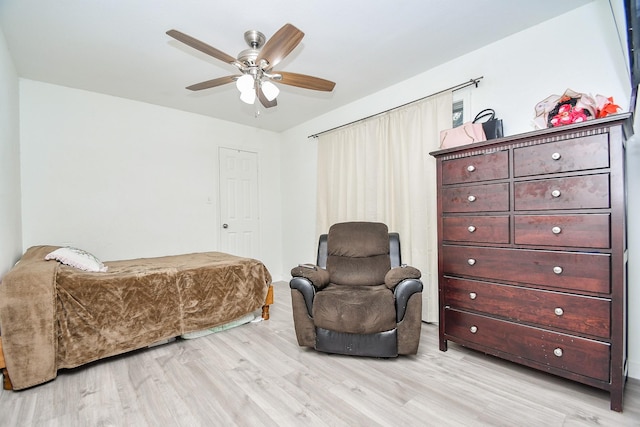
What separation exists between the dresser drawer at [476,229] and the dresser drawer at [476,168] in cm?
28

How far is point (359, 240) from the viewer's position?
9.23 ft

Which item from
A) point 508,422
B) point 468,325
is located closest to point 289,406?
point 508,422

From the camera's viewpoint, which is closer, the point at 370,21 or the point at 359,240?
the point at 370,21

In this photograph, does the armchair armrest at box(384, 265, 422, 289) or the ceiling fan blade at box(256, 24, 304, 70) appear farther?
the armchair armrest at box(384, 265, 422, 289)

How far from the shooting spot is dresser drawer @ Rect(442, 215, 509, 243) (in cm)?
195

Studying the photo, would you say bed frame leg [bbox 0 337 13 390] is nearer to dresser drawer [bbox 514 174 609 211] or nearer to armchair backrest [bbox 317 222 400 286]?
armchair backrest [bbox 317 222 400 286]

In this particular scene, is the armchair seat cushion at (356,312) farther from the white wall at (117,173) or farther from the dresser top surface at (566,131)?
A: the white wall at (117,173)

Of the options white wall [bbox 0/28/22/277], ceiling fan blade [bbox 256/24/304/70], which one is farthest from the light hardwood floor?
ceiling fan blade [bbox 256/24/304/70]

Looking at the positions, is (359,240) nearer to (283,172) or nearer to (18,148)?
(283,172)

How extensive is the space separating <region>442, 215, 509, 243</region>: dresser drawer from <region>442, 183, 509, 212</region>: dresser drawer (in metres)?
0.07

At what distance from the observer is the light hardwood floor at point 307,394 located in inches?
61.3

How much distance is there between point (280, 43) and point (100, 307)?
89.8 inches

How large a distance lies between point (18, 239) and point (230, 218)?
87.2 inches

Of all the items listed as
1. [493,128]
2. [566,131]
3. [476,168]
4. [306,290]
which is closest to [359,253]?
[306,290]
